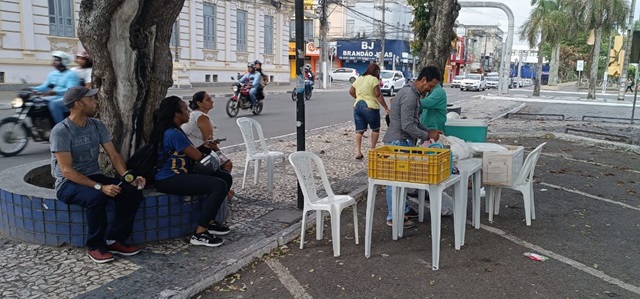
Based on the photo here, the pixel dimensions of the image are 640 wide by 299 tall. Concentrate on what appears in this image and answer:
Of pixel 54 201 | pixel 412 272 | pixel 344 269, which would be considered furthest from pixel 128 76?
pixel 412 272

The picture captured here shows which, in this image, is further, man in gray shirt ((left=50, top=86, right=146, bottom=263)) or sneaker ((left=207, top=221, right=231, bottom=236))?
sneaker ((left=207, top=221, right=231, bottom=236))

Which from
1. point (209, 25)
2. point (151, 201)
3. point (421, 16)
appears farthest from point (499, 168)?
point (209, 25)

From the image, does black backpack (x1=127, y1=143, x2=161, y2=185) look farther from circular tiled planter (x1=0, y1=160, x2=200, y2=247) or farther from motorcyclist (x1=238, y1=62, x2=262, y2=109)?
motorcyclist (x1=238, y1=62, x2=262, y2=109)

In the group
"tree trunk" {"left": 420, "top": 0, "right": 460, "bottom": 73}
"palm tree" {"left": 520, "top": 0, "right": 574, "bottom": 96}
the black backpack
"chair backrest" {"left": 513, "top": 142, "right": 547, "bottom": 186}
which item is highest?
"palm tree" {"left": 520, "top": 0, "right": 574, "bottom": 96}

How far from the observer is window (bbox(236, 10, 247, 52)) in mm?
33344

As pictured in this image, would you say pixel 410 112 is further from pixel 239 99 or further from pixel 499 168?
pixel 239 99

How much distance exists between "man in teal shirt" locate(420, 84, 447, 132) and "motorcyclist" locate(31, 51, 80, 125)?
19.6 ft

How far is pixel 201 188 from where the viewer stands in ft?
15.5

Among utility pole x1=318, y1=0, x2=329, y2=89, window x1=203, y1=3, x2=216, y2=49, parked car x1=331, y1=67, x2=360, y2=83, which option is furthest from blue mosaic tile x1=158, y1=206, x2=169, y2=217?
parked car x1=331, y1=67, x2=360, y2=83

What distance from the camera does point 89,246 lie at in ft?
14.1

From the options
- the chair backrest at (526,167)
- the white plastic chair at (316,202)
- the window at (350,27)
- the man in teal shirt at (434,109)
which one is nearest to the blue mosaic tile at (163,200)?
the white plastic chair at (316,202)

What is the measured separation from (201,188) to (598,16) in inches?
1395

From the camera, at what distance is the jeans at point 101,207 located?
4.16 m

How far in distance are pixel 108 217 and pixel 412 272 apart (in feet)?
8.63
